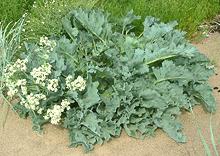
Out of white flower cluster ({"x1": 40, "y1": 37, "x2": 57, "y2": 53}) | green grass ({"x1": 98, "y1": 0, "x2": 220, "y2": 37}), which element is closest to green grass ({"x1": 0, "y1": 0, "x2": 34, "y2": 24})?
green grass ({"x1": 98, "y1": 0, "x2": 220, "y2": 37})

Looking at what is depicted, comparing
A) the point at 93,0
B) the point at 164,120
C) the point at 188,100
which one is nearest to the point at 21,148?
the point at 164,120

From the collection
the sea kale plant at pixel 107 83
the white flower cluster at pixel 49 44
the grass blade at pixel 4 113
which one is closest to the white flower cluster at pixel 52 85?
the sea kale plant at pixel 107 83

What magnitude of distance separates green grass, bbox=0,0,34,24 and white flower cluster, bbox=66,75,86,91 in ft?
5.41

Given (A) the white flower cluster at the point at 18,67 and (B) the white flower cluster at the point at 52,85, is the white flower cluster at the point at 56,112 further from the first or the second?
(A) the white flower cluster at the point at 18,67

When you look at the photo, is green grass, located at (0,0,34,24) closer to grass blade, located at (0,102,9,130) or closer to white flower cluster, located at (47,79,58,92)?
grass blade, located at (0,102,9,130)

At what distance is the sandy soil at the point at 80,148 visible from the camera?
13.7ft

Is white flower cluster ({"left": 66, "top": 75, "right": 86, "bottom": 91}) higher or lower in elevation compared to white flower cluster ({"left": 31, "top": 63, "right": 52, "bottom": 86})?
lower

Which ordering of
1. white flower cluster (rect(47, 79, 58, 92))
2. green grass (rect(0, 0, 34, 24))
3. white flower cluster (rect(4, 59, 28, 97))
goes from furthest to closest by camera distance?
1. green grass (rect(0, 0, 34, 24))
2. white flower cluster (rect(4, 59, 28, 97))
3. white flower cluster (rect(47, 79, 58, 92))

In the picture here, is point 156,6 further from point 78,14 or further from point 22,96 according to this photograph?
point 22,96

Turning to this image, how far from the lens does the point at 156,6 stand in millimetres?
5707

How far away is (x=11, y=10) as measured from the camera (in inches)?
220

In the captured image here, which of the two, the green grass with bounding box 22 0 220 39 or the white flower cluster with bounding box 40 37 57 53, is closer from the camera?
the white flower cluster with bounding box 40 37 57 53

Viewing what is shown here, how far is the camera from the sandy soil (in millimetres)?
4180

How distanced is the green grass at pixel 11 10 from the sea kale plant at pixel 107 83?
1.06 m
